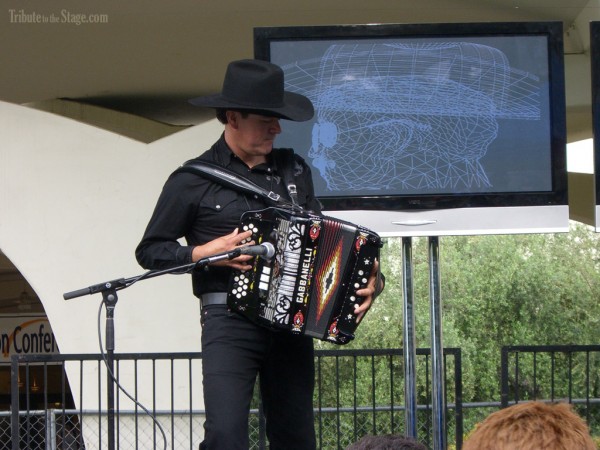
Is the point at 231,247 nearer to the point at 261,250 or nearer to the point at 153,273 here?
the point at 261,250

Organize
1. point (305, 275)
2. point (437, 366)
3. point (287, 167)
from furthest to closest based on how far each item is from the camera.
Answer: point (437, 366)
point (287, 167)
point (305, 275)

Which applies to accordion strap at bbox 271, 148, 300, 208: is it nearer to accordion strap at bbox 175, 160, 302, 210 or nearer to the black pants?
accordion strap at bbox 175, 160, 302, 210

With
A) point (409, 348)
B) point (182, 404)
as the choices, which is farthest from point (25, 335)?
point (409, 348)

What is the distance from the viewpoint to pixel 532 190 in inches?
159

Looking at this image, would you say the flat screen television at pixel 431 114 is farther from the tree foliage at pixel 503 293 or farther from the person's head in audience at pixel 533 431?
the tree foliage at pixel 503 293

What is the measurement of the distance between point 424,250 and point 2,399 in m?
6.96

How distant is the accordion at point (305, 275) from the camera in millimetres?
3256

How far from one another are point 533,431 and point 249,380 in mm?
1843

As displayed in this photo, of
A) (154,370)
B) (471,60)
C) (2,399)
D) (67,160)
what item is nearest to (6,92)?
(67,160)

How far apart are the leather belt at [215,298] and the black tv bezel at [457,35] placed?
2.73 feet

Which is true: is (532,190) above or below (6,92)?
below

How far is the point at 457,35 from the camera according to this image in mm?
4074

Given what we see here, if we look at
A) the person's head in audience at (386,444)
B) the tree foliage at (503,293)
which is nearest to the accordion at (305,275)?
the person's head in audience at (386,444)

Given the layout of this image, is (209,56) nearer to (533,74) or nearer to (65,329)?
(65,329)
